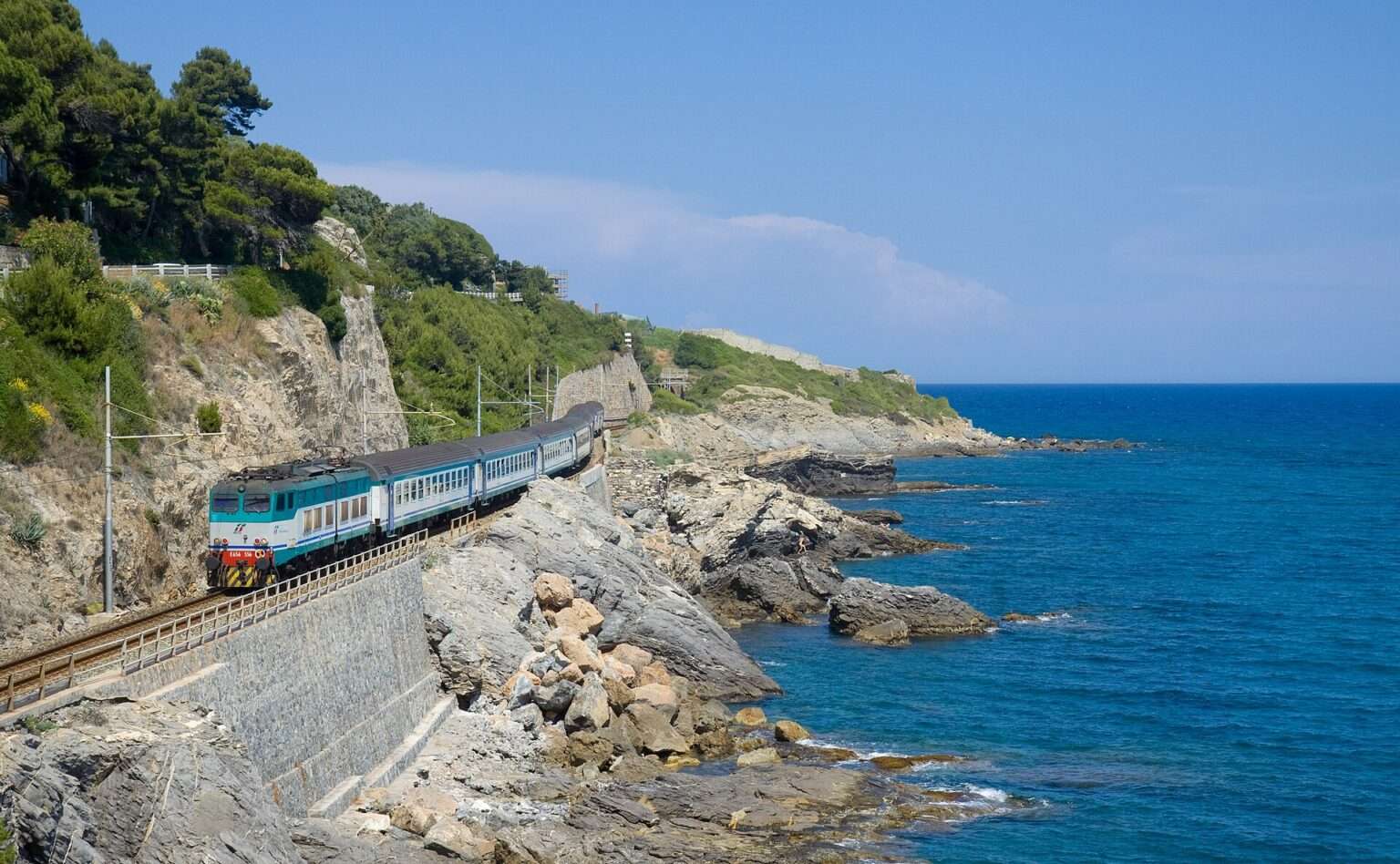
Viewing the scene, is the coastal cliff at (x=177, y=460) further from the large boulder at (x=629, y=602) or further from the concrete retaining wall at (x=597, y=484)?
the concrete retaining wall at (x=597, y=484)

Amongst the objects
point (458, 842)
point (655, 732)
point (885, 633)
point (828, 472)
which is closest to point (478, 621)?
point (655, 732)

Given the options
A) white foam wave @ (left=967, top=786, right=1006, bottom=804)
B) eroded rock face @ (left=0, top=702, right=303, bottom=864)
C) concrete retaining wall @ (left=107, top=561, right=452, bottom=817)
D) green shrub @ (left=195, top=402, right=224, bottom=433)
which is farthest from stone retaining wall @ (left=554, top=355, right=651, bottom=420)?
eroded rock face @ (left=0, top=702, right=303, bottom=864)

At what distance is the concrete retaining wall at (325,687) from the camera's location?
2145 cm

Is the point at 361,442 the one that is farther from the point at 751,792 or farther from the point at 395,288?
the point at 395,288

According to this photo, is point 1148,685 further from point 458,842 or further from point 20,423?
point 20,423

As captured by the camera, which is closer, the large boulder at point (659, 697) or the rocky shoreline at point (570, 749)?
the rocky shoreline at point (570, 749)

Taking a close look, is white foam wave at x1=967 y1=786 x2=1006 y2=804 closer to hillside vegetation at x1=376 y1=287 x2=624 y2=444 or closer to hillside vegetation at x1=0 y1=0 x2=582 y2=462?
hillside vegetation at x1=0 y1=0 x2=582 y2=462

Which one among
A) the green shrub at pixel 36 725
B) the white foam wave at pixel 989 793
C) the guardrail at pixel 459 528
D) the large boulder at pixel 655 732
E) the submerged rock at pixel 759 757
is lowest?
the white foam wave at pixel 989 793

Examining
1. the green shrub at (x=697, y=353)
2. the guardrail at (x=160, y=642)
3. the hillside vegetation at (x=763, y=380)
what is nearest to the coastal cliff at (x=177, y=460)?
the guardrail at (x=160, y=642)

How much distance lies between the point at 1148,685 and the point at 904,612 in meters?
9.45

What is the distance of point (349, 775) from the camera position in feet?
84.4

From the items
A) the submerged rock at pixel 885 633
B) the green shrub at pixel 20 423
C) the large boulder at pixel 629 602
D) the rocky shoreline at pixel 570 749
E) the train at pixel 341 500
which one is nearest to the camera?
the rocky shoreline at pixel 570 749

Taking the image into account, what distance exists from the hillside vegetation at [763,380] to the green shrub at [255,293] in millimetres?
75880


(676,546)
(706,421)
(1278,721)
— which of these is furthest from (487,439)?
(706,421)
